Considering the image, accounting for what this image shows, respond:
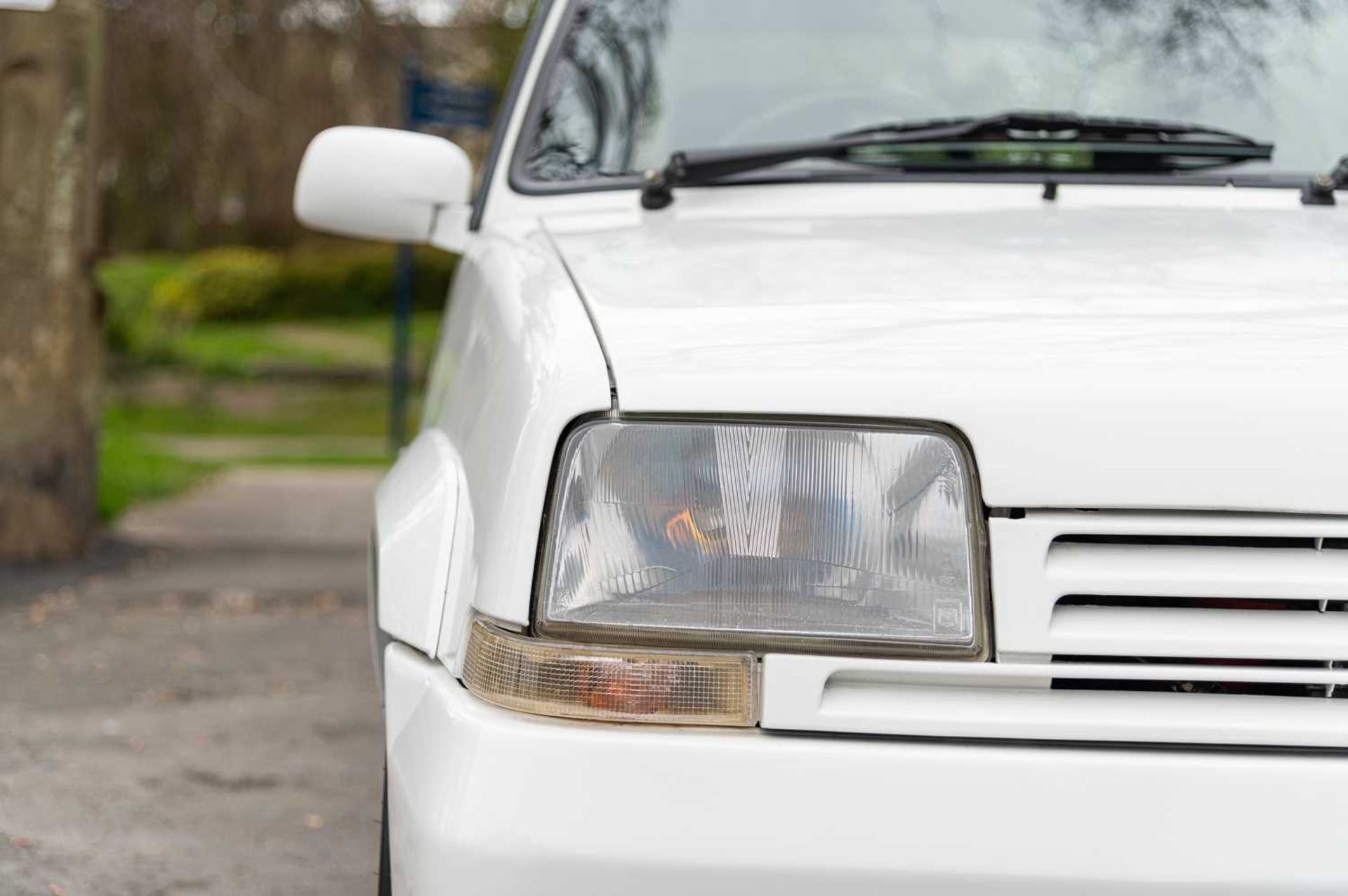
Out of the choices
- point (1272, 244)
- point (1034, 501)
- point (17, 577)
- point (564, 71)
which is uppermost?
point (564, 71)

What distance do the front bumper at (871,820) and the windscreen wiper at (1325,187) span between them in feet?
3.98

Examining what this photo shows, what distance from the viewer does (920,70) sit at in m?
2.75

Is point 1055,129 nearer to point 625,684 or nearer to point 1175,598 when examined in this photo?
point 1175,598

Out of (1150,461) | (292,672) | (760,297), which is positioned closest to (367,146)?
(760,297)

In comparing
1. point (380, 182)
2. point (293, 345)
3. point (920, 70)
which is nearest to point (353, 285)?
point (293, 345)

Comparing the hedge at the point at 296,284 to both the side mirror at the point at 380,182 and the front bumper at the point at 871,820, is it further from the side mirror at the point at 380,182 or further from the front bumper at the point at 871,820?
the front bumper at the point at 871,820

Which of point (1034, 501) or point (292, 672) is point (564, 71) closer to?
point (1034, 501)

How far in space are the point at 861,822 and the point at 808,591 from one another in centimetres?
24

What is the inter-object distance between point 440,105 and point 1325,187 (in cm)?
623

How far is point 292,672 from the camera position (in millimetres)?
4527

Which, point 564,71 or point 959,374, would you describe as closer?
point 959,374

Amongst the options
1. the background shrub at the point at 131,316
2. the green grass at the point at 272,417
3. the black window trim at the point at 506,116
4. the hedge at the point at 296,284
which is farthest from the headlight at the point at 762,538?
the hedge at the point at 296,284

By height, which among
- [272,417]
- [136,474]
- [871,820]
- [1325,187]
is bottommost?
[272,417]

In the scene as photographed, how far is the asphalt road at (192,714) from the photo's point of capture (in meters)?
3.01
